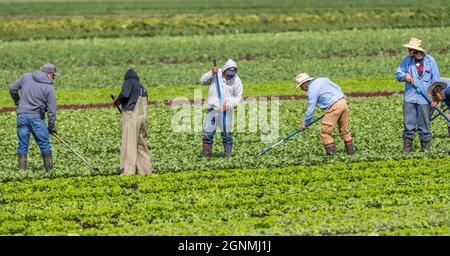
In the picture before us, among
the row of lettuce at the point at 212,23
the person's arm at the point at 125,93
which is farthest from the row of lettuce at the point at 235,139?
the row of lettuce at the point at 212,23

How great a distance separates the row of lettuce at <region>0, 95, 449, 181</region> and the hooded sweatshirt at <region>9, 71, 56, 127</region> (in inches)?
48.1

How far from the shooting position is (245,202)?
1798 cm

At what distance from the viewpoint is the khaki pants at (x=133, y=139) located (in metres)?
20.4

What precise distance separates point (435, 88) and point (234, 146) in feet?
16.7

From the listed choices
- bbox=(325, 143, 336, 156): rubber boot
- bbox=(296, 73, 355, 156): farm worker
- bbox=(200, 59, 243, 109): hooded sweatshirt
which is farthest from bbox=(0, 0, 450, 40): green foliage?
bbox=(296, 73, 355, 156): farm worker

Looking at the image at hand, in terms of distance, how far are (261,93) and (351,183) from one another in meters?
16.1

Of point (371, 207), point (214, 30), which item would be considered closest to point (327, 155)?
point (371, 207)

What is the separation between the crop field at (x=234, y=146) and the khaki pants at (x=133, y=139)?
0.50 m

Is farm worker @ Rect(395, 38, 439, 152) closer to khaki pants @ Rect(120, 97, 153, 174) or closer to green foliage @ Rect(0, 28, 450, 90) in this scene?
khaki pants @ Rect(120, 97, 153, 174)

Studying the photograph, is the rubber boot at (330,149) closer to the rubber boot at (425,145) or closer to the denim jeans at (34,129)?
the rubber boot at (425,145)

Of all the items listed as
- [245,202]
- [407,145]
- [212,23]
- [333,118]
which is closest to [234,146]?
[333,118]

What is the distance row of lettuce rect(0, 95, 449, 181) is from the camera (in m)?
21.5

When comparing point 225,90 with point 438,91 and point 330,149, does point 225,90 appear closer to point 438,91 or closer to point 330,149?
point 330,149

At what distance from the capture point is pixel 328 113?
2142 centimetres
